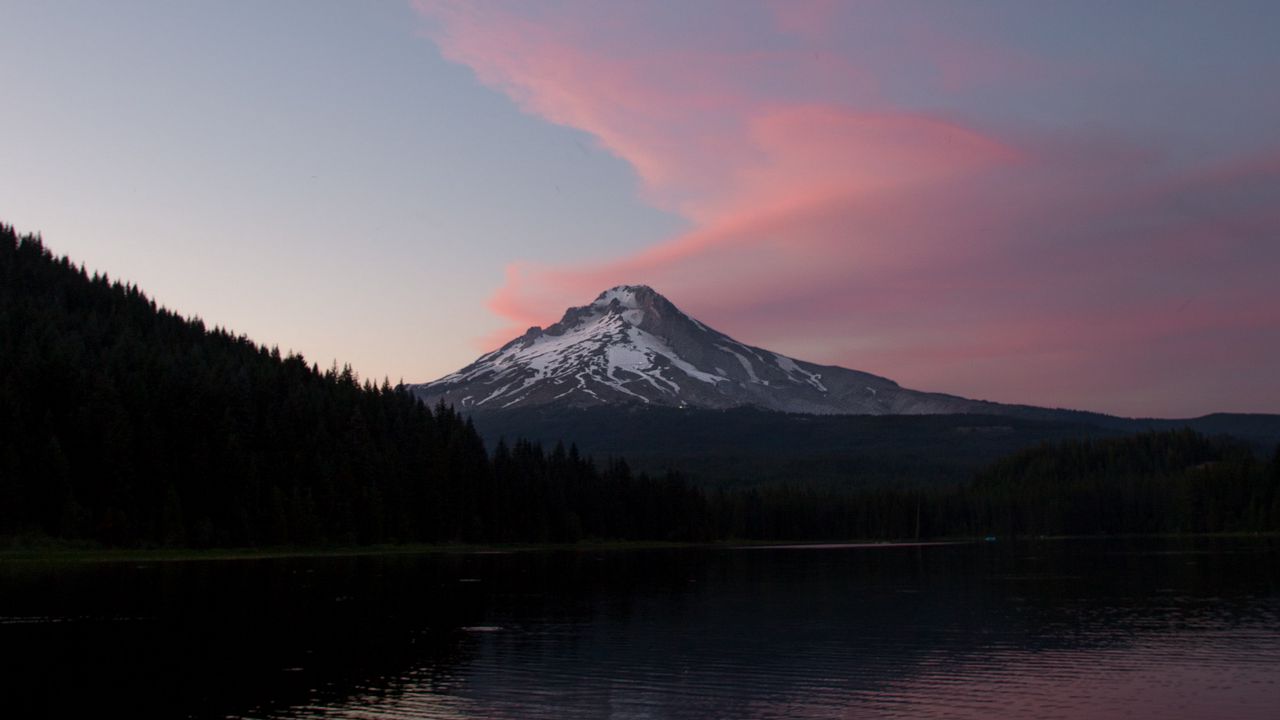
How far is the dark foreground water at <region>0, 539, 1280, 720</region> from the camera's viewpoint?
42281mm

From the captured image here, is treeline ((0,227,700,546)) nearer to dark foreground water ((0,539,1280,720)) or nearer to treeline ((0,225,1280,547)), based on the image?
treeline ((0,225,1280,547))

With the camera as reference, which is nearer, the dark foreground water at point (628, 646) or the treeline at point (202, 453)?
the dark foreground water at point (628, 646)

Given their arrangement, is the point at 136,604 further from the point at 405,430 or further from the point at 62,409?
the point at 405,430

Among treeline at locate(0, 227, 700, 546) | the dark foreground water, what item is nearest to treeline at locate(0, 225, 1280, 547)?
treeline at locate(0, 227, 700, 546)

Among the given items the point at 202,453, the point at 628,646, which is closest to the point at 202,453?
the point at 202,453

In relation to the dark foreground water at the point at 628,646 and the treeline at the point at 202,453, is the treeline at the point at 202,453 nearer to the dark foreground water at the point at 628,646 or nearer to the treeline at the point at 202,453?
the treeline at the point at 202,453

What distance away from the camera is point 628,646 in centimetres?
5825

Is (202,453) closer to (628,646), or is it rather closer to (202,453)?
(202,453)

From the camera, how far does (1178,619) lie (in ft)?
230

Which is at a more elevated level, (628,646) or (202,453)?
(202,453)

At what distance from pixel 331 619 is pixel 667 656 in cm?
2288

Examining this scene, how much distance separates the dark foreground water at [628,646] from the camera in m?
42.3

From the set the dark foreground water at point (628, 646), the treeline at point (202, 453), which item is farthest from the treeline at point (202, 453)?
the dark foreground water at point (628, 646)

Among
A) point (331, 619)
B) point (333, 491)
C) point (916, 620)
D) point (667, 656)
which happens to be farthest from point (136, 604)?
point (333, 491)
